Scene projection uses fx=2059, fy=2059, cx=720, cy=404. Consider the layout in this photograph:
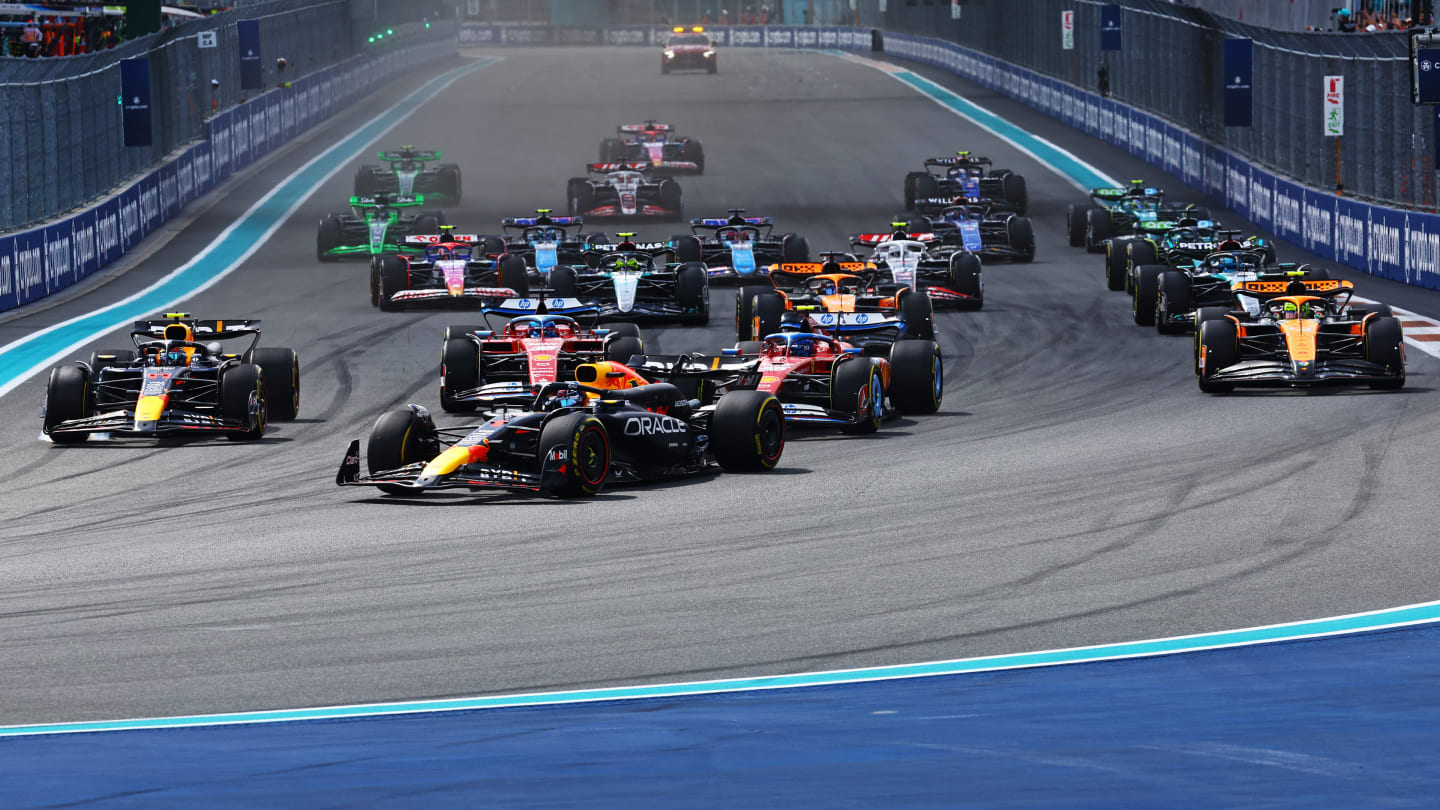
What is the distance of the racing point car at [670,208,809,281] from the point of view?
3234 cm

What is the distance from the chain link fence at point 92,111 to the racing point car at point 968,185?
1537cm

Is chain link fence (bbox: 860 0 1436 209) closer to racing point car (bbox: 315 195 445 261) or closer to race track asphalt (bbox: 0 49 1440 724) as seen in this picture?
race track asphalt (bbox: 0 49 1440 724)

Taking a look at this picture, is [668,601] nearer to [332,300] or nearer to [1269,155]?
[332,300]

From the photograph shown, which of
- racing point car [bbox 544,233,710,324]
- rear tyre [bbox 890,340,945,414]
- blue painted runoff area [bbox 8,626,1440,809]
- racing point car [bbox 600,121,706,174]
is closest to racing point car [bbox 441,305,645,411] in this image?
rear tyre [bbox 890,340,945,414]

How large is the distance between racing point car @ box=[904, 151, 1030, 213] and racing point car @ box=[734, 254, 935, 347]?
42.1ft

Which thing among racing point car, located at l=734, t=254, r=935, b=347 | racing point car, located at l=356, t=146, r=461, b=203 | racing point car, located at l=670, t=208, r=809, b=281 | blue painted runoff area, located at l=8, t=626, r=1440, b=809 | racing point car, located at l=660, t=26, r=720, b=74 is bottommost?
blue painted runoff area, located at l=8, t=626, r=1440, b=809

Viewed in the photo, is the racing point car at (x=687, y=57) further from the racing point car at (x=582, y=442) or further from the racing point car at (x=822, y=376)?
the racing point car at (x=582, y=442)

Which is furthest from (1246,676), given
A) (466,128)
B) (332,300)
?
(466,128)

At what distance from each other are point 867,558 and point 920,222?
22.0 meters

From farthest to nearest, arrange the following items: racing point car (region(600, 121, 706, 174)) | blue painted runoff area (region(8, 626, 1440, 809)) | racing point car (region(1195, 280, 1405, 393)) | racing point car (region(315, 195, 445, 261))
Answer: racing point car (region(600, 121, 706, 174)), racing point car (region(315, 195, 445, 261)), racing point car (region(1195, 280, 1405, 393)), blue painted runoff area (region(8, 626, 1440, 809))

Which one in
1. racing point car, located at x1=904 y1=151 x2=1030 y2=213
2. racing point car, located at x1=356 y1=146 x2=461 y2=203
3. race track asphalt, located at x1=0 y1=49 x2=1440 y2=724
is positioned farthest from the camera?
racing point car, located at x1=356 y1=146 x2=461 y2=203

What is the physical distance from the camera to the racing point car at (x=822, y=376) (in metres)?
19.5

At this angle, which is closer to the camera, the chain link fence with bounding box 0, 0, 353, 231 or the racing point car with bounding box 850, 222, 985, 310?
the racing point car with bounding box 850, 222, 985, 310

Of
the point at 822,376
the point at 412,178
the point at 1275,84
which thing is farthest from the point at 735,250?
the point at 412,178
